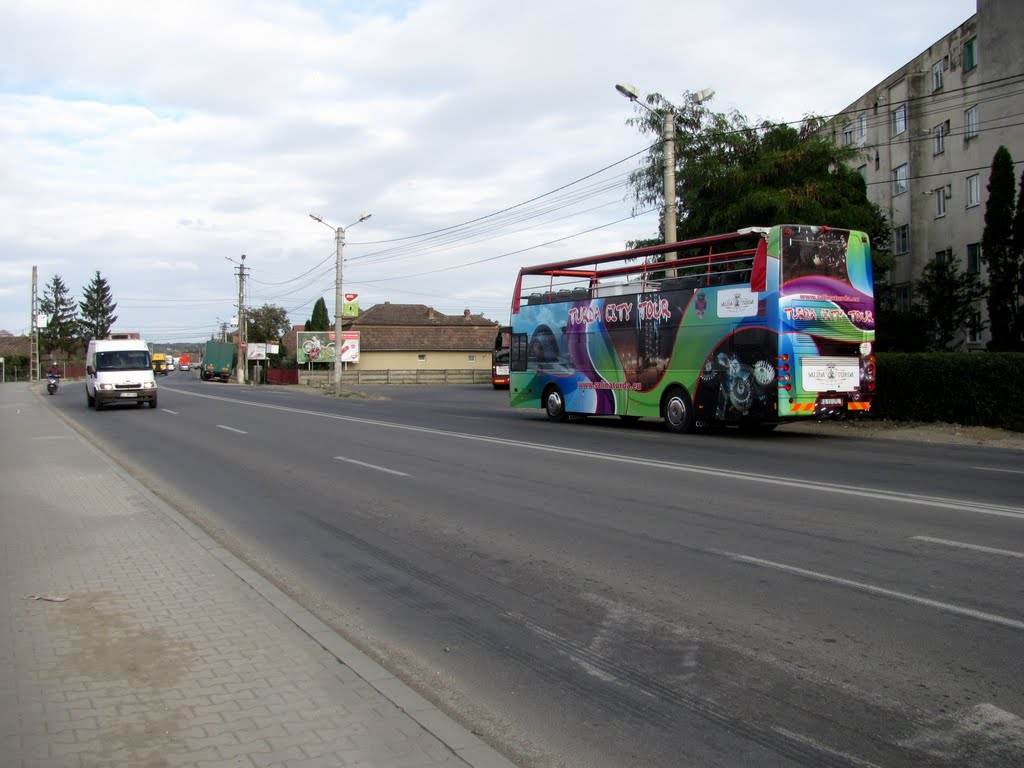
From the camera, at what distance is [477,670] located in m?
4.93

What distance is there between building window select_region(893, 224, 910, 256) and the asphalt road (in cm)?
2963

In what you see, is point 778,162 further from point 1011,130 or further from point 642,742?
point 642,742

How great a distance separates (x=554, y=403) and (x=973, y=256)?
21413mm

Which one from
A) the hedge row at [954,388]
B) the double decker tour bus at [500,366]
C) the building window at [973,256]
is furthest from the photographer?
the double decker tour bus at [500,366]

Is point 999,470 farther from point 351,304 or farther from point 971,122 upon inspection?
point 351,304

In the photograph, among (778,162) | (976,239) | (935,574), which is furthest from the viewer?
(976,239)

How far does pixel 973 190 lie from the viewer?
34.8m

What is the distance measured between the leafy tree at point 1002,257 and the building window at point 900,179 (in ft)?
36.3

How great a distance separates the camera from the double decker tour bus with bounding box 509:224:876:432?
55.9 feet

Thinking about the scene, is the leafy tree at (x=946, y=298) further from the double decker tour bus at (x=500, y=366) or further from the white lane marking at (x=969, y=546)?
the white lane marking at (x=969, y=546)

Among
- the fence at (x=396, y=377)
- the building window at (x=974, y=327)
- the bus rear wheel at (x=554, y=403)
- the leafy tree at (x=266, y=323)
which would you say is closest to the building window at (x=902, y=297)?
the building window at (x=974, y=327)

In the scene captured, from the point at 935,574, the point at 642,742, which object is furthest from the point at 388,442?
the point at 642,742

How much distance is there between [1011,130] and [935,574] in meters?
31.6

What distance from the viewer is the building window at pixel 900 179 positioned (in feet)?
132
